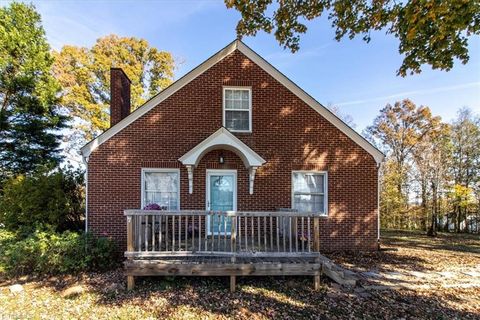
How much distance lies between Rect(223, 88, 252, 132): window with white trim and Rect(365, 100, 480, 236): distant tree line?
1348 centimetres

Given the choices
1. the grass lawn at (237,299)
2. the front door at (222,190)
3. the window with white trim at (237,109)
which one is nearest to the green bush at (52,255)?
the grass lawn at (237,299)

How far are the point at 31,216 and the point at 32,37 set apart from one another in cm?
1304

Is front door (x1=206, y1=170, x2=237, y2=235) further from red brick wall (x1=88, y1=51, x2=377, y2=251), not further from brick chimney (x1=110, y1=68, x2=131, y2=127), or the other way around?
brick chimney (x1=110, y1=68, x2=131, y2=127)

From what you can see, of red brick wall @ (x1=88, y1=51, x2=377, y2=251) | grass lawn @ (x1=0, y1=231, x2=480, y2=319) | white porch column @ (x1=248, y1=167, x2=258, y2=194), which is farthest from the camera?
red brick wall @ (x1=88, y1=51, x2=377, y2=251)

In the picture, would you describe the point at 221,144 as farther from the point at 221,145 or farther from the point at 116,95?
the point at 116,95

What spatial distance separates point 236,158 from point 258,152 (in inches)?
32.3

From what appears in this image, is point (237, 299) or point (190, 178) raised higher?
point (190, 178)

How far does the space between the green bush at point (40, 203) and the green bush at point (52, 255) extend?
52.0 inches

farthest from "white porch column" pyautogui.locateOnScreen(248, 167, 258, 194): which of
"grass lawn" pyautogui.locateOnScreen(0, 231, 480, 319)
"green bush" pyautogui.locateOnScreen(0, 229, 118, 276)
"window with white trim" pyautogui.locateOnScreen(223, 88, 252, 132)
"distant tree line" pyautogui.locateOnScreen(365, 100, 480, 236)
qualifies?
"distant tree line" pyautogui.locateOnScreen(365, 100, 480, 236)

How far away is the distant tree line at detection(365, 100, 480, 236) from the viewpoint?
17.0m

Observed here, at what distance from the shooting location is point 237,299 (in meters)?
5.41

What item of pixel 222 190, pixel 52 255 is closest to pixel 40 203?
pixel 52 255

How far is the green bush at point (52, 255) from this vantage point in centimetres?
689

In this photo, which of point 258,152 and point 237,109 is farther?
point 237,109
